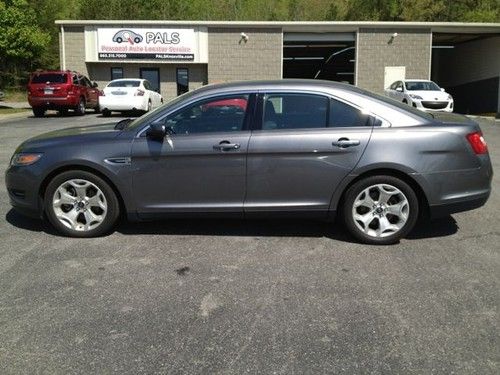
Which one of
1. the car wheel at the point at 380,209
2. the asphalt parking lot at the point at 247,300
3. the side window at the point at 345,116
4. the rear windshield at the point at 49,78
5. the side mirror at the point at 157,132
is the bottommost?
the asphalt parking lot at the point at 247,300

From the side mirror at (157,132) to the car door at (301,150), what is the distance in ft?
2.73

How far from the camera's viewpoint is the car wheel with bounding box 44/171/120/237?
5477 millimetres

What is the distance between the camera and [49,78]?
71.9 ft

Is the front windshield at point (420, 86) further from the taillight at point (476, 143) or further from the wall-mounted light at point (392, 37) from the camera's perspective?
the taillight at point (476, 143)

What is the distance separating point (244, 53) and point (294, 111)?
26.1 metres

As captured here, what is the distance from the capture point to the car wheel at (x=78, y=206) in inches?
216

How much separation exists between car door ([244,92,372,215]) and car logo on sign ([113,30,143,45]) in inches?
1046

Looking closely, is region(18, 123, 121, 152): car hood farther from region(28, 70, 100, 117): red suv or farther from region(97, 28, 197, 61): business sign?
region(97, 28, 197, 61): business sign

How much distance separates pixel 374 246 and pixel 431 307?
1.42m

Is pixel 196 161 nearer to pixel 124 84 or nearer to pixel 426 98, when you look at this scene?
pixel 124 84

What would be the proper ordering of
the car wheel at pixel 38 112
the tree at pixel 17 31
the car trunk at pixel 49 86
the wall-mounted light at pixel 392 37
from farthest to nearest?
the tree at pixel 17 31 < the wall-mounted light at pixel 392 37 < the car wheel at pixel 38 112 < the car trunk at pixel 49 86

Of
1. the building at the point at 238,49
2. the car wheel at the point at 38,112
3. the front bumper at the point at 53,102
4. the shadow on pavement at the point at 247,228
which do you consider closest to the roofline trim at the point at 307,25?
the building at the point at 238,49

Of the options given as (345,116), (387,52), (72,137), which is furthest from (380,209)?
(387,52)

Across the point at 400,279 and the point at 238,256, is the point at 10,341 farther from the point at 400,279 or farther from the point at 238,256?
the point at 400,279
